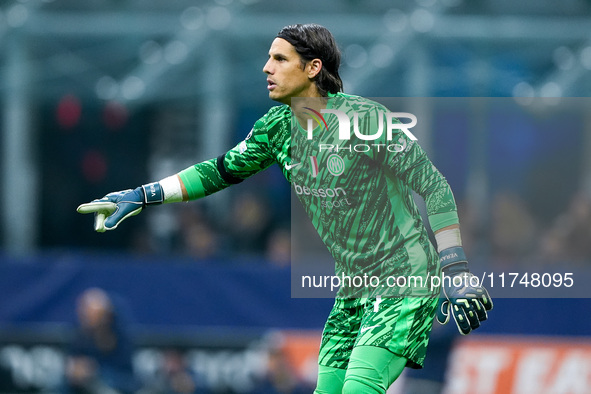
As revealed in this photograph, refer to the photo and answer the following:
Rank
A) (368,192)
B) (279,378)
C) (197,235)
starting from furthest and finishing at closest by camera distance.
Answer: (197,235)
(279,378)
(368,192)

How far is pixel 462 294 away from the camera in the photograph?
15.4 ft

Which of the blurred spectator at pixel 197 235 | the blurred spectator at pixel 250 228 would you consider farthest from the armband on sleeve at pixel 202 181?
the blurred spectator at pixel 250 228

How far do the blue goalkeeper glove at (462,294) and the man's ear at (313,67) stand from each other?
3.37 ft

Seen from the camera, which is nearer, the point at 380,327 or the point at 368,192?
the point at 380,327

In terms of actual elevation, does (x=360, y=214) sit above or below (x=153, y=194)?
below

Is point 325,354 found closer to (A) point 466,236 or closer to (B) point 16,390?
(A) point 466,236

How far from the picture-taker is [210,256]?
10.9 meters

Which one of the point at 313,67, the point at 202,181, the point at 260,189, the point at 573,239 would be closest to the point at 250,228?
the point at 260,189

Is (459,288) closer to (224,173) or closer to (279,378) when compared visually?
(224,173)

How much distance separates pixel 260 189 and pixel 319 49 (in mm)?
6931

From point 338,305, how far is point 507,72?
6.11 meters

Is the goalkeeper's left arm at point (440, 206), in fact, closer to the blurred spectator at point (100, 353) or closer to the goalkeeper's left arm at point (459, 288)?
the goalkeeper's left arm at point (459, 288)

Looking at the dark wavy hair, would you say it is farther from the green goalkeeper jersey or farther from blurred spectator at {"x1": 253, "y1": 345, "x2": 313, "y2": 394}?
blurred spectator at {"x1": 253, "y1": 345, "x2": 313, "y2": 394}

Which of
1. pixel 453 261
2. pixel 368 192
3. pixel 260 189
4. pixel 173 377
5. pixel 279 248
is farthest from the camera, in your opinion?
pixel 260 189
